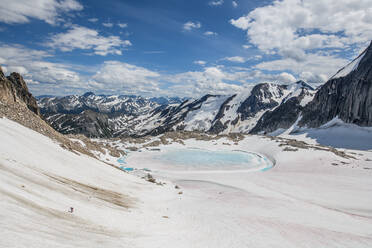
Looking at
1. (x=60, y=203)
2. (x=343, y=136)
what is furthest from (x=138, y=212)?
(x=343, y=136)

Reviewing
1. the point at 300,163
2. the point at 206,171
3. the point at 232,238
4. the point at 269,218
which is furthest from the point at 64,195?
the point at 300,163

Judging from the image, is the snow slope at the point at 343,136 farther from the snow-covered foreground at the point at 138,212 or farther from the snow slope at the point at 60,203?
the snow slope at the point at 60,203

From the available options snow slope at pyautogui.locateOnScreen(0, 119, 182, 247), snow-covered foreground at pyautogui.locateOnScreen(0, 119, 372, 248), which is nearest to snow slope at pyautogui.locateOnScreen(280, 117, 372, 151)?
snow-covered foreground at pyautogui.locateOnScreen(0, 119, 372, 248)

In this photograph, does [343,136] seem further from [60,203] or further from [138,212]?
[60,203]

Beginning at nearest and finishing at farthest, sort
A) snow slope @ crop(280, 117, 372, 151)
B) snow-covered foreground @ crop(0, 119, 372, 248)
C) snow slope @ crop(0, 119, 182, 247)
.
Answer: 1. snow slope @ crop(0, 119, 182, 247)
2. snow-covered foreground @ crop(0, 119, 372, 248)
3. snow slope @ crop(280, 117, 372, 151)

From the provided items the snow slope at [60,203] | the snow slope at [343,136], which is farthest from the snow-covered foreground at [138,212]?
the snow slope at [343,136]

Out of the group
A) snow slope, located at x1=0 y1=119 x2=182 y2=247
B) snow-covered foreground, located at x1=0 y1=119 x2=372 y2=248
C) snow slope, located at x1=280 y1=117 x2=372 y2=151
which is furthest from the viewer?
snow slope, located at x1=280 y1=117 x2=372 y2=151

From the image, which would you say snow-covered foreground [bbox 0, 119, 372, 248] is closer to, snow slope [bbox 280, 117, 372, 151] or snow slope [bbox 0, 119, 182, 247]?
snow slope [bbox 0, 119, 182, 247]

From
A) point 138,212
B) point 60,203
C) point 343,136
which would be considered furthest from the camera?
point 343,136
